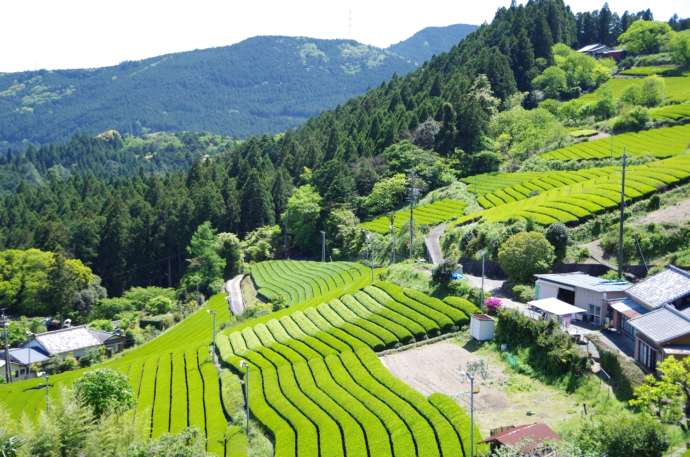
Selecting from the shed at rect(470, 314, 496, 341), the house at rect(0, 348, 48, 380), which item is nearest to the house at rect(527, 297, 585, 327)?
the shed at rect(470, 314, 496, 341)

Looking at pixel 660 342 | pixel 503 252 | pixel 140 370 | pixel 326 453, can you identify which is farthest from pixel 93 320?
pixel 660 342

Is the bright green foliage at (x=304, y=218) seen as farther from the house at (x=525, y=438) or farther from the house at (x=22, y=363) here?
the house at (x=525, y=438)

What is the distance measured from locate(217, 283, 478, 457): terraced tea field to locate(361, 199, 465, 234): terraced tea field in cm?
1793

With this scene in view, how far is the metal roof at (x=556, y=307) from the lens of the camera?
35812 mm

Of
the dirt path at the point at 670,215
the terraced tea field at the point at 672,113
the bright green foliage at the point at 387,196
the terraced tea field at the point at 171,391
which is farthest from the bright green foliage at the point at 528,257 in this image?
→ the terraced tea field at the point at 672,113

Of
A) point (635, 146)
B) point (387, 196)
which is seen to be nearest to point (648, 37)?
point (635, 146)

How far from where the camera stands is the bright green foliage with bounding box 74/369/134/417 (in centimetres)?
3566

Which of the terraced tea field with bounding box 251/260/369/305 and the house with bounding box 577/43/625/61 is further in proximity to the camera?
the house with bounding box 577/43/625/61

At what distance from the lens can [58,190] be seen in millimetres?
115562

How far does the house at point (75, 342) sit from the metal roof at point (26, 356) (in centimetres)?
42

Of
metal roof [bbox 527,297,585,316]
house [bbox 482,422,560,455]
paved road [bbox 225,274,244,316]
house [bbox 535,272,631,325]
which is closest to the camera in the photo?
house [bbox 482,422,560,455]

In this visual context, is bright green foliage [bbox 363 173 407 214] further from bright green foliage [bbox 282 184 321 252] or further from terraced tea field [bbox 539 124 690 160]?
terraced tea field [bbox 539 124 690 160]

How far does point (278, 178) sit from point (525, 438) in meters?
69.5

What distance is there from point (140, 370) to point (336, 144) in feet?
179
